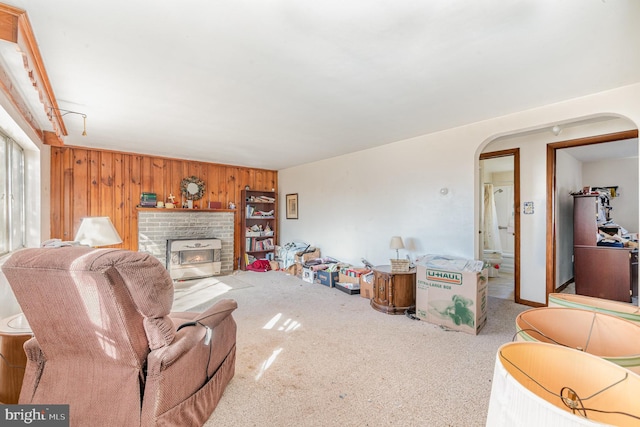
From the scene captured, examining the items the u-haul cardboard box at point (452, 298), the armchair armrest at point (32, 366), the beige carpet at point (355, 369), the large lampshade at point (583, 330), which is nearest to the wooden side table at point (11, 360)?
the armchair armrest at point (32, 366)

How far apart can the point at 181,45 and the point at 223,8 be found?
0.49m

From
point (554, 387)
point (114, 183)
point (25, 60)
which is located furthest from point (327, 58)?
point (114, 183)

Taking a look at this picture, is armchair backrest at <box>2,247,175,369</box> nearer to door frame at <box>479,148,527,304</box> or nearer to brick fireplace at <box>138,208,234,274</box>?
brick fireplace at <box>138,208,234,274</box>

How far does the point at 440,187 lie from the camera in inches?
146

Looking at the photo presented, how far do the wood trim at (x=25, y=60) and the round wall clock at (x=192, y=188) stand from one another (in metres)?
2.60

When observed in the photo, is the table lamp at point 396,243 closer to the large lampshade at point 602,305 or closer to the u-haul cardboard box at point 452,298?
the u-haul cardboard box at point 452,298

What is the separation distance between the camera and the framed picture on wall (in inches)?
248

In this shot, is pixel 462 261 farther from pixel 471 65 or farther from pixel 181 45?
pixel 181 45

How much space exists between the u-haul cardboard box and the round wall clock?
14.6 ft

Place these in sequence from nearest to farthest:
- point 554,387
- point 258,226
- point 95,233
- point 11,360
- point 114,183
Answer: point 554,387
point 11,360
point 95,233
point 114,183
point 258,226


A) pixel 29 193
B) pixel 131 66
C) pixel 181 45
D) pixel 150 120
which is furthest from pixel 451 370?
pixel 29 193

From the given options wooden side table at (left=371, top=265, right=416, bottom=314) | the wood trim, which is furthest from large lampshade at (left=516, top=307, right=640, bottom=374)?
the wood trim

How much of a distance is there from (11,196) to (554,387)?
14.7 ft

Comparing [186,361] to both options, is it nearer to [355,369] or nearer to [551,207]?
[355,369]
